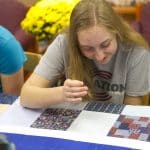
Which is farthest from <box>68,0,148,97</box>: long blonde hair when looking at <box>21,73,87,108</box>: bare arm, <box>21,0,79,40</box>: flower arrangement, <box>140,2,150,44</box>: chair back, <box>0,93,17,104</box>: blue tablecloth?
Answer: <box>140,2,150,44</box>: chair back

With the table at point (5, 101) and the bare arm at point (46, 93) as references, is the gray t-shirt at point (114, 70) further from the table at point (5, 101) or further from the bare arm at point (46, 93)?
the table at point (5, 101)

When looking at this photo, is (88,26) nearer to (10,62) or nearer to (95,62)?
(95,62)

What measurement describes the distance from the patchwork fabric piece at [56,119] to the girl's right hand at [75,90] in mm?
71

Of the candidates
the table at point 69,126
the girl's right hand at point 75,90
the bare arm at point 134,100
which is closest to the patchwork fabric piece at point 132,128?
the table at point 69,126

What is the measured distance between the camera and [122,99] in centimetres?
158

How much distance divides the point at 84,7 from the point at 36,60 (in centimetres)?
55

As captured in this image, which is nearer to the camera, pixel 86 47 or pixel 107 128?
pixel 107 128

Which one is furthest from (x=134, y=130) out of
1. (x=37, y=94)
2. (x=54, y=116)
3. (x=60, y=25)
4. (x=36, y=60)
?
(x=60, y=25)

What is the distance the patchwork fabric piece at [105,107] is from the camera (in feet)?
4.41

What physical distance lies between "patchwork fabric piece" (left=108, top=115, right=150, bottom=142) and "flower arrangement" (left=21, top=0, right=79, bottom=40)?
105 centimetres

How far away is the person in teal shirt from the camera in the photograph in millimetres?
1690

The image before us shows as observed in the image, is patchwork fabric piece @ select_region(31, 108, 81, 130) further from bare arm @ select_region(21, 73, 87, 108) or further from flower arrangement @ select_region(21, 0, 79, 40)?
flower arrangement @ select_region(21, 0, 79, 40)

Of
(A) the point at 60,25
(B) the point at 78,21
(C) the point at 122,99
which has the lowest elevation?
(C) the point at 122,99

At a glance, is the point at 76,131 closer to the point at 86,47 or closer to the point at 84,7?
the point at 86,47
